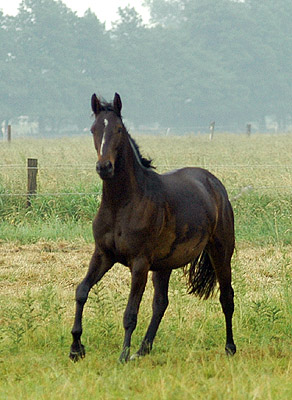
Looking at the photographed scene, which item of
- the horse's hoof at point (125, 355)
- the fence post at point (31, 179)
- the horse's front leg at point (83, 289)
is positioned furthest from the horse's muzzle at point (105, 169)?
the fence post at point (31, 179)

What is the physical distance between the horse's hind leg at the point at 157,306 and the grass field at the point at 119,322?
12 centimetres

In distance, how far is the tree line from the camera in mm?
68938

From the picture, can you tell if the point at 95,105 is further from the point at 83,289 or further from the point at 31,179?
the point at 31,179

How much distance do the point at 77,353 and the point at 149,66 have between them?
72.7m

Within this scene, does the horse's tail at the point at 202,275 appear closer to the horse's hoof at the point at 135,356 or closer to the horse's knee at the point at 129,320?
the horse's hoof at the point at 135,356

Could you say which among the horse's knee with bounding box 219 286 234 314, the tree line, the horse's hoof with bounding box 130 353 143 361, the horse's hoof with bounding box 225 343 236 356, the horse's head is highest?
the tree line

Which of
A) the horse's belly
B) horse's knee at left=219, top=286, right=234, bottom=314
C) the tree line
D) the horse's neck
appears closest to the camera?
the horse's neck

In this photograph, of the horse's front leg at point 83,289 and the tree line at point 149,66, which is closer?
the horse's front leg at point 83,289

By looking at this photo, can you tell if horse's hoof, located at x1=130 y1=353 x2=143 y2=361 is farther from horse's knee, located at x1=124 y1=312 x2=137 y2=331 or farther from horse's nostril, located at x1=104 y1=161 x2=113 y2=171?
horse's nostril, located at x1=104 y1=161 x2=113 y2=171

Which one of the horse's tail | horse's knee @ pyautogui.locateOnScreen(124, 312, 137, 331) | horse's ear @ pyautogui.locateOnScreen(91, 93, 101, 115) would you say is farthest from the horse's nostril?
the horse's tail

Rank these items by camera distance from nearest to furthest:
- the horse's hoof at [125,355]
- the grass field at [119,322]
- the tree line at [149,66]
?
the grass field at [119,322] → the horse's hoof at [125,355] → the tree line at [149,66]

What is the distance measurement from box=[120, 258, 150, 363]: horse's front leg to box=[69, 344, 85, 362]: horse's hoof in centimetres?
34

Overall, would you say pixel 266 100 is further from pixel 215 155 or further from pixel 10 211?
pixel 10 211

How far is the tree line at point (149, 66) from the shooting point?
68.9 metres
